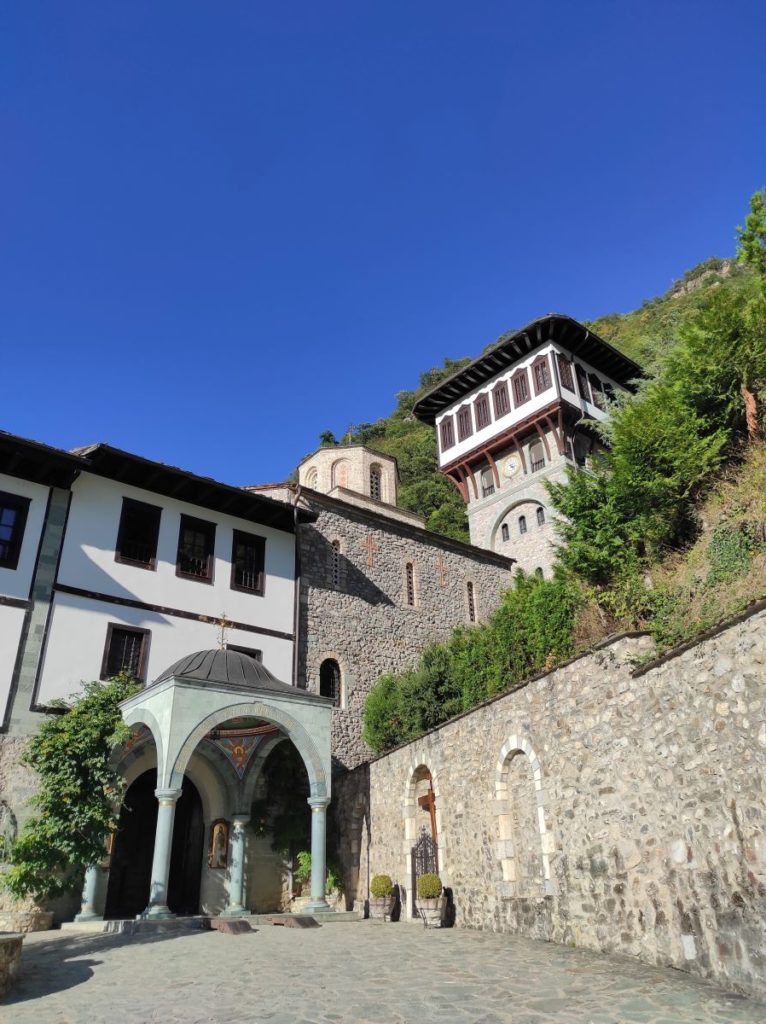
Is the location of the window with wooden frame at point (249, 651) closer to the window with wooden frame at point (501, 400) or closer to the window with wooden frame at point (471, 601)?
the window with wooden frame at point (471, 601)

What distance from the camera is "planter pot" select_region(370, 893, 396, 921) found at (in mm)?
12484

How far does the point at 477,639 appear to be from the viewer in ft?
52.7

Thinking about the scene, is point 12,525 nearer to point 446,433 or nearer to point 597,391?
point 446,433

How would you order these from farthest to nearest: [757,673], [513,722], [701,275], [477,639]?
[701,275] < [477,639] < [513,722] < [757,673]

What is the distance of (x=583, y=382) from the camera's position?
99.7ft

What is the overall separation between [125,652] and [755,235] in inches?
610

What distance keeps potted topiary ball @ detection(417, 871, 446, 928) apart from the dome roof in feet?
13.9

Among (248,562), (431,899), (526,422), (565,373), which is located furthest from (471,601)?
(431,899)

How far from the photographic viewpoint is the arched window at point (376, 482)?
27.0 meters

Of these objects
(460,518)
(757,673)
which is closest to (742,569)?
(757,673)

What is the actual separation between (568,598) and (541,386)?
17156 millimetres

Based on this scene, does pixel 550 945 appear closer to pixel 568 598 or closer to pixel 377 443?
pixel 568 598

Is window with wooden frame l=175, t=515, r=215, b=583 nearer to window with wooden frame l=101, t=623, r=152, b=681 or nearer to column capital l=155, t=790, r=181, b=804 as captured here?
window with wooden frame l=101, t=623, r=152, b=681

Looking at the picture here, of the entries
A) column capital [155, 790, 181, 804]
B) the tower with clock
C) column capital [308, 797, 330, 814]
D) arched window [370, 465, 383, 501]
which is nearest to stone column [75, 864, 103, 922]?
column capital [155, 790, 181, 804]
